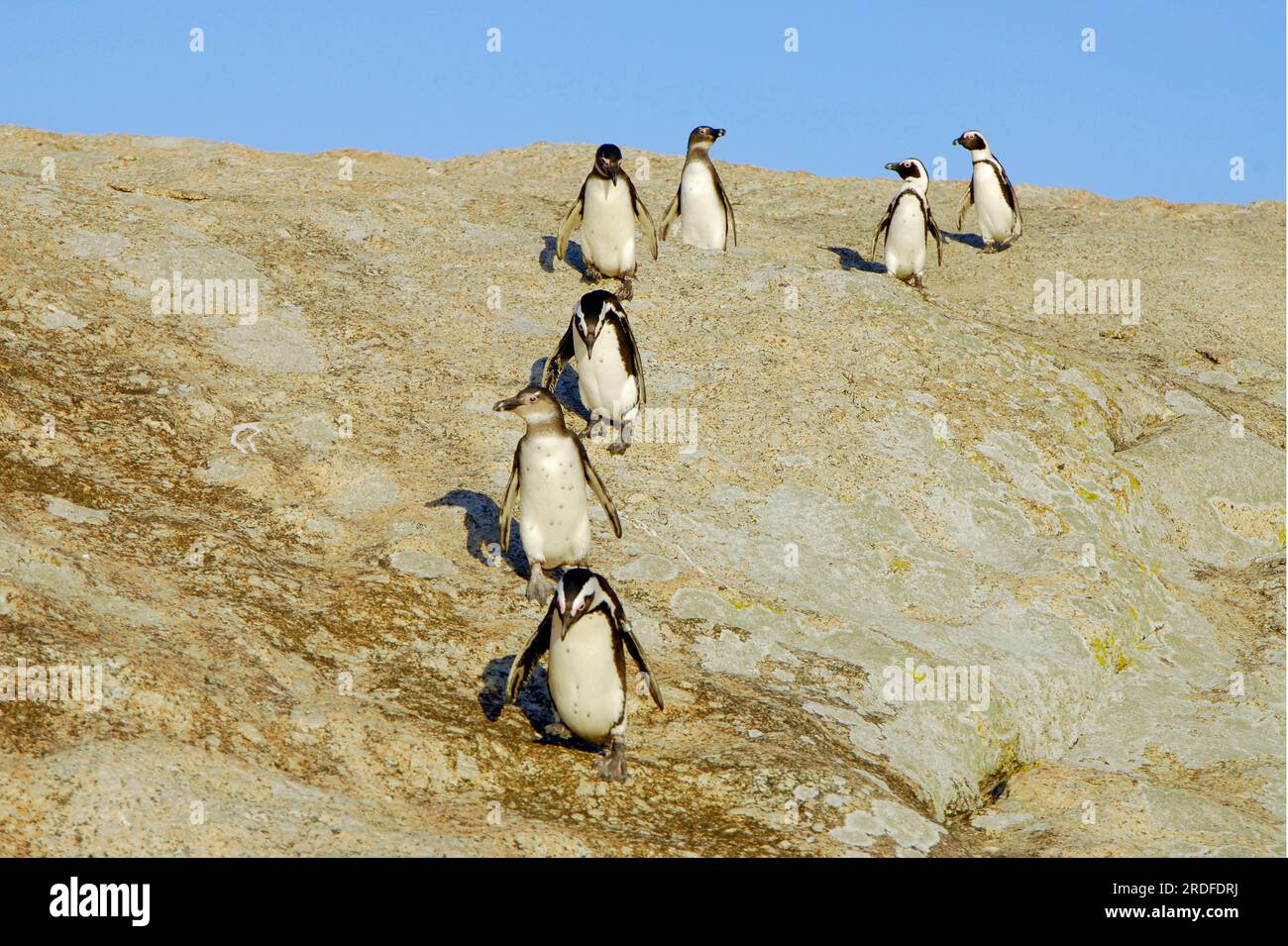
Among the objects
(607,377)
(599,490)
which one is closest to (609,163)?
(607,377)

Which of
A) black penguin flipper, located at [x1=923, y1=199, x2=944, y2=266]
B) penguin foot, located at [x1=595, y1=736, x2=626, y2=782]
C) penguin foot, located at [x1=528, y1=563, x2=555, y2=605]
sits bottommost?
penguin foot, located at [x1=595, y1=736, x2=626, y2=782]

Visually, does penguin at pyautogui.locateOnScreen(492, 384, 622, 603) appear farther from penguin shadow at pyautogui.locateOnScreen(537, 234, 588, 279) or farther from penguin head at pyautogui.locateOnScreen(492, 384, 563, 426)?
penguin shadow at pyautogui.locateOnScreen(537, 234, 588, 279)

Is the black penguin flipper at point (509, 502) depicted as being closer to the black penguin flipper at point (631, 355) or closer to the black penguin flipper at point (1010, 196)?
the black penguin flipper at point (631, 355)

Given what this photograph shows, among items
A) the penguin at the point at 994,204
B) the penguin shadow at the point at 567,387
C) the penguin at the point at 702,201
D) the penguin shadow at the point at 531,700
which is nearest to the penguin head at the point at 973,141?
the penguin at the point at 994,204

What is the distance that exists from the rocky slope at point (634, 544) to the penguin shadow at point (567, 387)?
0.23m

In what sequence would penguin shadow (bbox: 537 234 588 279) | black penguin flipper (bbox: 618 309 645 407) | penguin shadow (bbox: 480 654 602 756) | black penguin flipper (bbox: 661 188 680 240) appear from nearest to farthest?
penguin shadow (bbox: 480 654 602 756) < black penguin flipper (bbox: 618 309 645 407) < penguin shadow (bbox: 537 234 588 279) < black penguin flipper (bbox: 661 188 680 240)

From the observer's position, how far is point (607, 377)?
36.1 ft

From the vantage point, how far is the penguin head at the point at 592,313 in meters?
10.8

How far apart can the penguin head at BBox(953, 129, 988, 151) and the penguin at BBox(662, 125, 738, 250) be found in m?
4.47

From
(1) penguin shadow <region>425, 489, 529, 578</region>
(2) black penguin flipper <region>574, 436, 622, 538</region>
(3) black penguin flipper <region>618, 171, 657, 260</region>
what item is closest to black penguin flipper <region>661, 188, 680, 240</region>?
(3) black penguin flipper <region>618, 171, 657, 260</region>

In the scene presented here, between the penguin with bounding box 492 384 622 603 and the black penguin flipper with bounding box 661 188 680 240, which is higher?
the black penguin flipper with bounding box 661 188 680 240

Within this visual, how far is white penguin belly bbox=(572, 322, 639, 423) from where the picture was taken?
1094 cm

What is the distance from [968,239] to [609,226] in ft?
23.2
